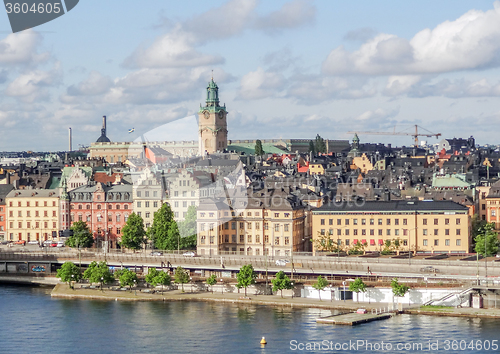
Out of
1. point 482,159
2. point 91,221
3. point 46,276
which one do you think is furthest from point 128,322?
point 482,159

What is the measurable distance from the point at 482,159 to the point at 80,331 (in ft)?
328

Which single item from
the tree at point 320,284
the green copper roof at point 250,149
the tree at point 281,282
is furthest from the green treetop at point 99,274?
the green copper roof at point 250,149

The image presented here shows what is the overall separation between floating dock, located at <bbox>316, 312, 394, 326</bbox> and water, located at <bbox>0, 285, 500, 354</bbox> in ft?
2.03

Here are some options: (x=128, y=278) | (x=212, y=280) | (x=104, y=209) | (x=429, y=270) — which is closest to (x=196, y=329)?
(x=212, y=280)

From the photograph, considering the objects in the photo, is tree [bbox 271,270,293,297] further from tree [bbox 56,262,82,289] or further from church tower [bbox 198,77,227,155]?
church tower [bbox 198,77,227,155]

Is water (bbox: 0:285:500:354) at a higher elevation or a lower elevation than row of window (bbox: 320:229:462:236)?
lower

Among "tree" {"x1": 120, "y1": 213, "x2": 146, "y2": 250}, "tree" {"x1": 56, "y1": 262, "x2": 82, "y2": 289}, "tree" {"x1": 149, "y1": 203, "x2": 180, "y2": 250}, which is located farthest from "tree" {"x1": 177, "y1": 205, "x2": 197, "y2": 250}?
"tree" {"x1": 56, "y1": 262, "x2": 82, "y2": 289}

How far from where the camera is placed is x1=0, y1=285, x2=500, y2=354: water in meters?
54.7

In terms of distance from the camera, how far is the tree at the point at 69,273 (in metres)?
73.8

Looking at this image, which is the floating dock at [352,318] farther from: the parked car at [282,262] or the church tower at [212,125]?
the church tower at [212,125]

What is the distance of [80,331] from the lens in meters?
59.3

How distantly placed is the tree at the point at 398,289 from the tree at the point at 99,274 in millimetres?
19866

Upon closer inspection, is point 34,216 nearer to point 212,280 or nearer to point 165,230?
point 165,230

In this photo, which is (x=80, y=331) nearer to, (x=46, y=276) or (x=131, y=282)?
(x=131, y=282)
